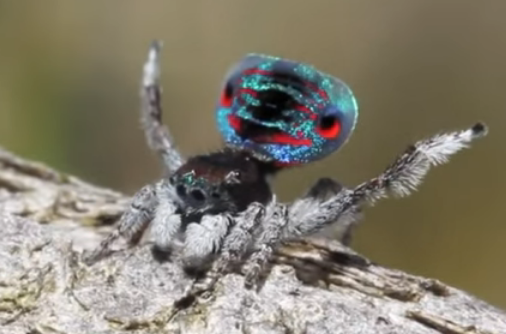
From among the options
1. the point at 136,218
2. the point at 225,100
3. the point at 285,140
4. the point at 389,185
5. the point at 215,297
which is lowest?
the point at 215,297

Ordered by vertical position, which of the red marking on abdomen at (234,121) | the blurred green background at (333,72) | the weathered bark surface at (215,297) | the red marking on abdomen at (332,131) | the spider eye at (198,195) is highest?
the blurred green background at (333,72)

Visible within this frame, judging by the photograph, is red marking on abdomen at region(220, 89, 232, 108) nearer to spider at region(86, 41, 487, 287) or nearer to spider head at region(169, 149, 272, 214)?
spider at region(86, 41, 487, 287)

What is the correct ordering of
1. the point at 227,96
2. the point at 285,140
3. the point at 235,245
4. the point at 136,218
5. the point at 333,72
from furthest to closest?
the point at 333,72
the point at 227,96
the point at 285,140
the point at 136,218
the point at 235,245

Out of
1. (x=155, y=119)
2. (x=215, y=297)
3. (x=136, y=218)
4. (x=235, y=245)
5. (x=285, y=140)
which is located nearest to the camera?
(x=215, y=297)

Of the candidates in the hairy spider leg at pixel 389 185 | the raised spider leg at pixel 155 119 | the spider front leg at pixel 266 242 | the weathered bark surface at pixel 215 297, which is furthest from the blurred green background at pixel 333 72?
the weathered bark surface at pixel 215 297

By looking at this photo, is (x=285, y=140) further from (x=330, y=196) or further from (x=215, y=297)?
(x=215, y=297)

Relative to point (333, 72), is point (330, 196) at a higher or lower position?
lower

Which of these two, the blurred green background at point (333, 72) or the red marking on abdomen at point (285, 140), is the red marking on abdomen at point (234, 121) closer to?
the red marking on abdomen at point (285, 140)

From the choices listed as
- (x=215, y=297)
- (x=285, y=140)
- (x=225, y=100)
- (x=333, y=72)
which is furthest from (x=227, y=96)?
(x=333, y=72)
